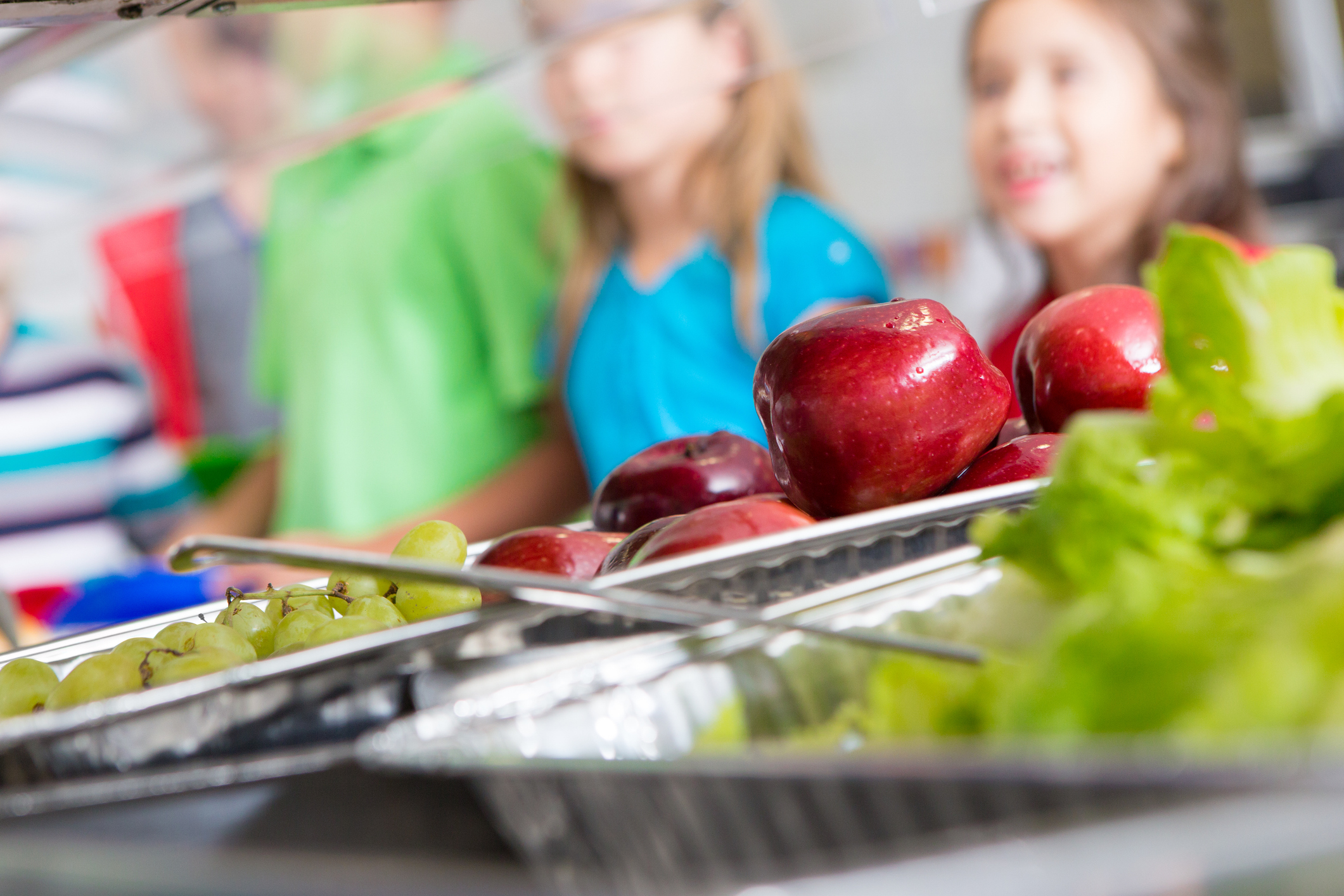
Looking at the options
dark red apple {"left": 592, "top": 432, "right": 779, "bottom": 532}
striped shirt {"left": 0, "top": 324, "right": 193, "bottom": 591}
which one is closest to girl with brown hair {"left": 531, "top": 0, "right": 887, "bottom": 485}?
dark red apple {"left": 592, "top": 432, "right": 779, "bottom": 532}

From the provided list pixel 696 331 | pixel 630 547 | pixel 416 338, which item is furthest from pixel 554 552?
pixel 416 338

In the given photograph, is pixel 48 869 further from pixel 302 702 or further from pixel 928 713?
pixel 928 713

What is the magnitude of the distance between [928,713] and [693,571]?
13 centimetres

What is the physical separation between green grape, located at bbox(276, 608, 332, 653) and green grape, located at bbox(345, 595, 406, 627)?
2cm

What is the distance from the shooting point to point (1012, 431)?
1.94 ft

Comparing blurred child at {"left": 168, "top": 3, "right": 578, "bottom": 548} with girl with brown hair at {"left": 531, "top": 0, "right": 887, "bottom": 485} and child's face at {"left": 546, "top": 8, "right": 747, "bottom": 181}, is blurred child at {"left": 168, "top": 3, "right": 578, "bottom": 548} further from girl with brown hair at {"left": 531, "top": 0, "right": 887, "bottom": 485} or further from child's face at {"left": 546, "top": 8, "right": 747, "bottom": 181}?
child's face at {"left": 546, "top": 8, "right": 747, "bottom": 181}

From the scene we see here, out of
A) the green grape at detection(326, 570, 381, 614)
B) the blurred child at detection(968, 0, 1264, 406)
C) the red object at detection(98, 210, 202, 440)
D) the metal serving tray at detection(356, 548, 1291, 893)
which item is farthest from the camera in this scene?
the red object at detection(98, 210, 202, 440)

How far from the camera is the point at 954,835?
0.72 ft

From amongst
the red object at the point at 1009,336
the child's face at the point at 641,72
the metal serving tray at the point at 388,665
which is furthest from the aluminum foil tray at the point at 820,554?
the red object at the point at 1009,336

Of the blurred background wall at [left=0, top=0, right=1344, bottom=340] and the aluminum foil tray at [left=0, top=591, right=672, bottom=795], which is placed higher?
the blurred background wall at [left=0, top=0, right=1344, bottom=340]

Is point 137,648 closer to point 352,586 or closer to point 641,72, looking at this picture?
point 352,586

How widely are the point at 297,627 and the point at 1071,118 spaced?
1.63 meters

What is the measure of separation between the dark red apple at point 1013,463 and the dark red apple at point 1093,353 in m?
0.03

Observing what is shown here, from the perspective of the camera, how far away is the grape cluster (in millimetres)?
439
